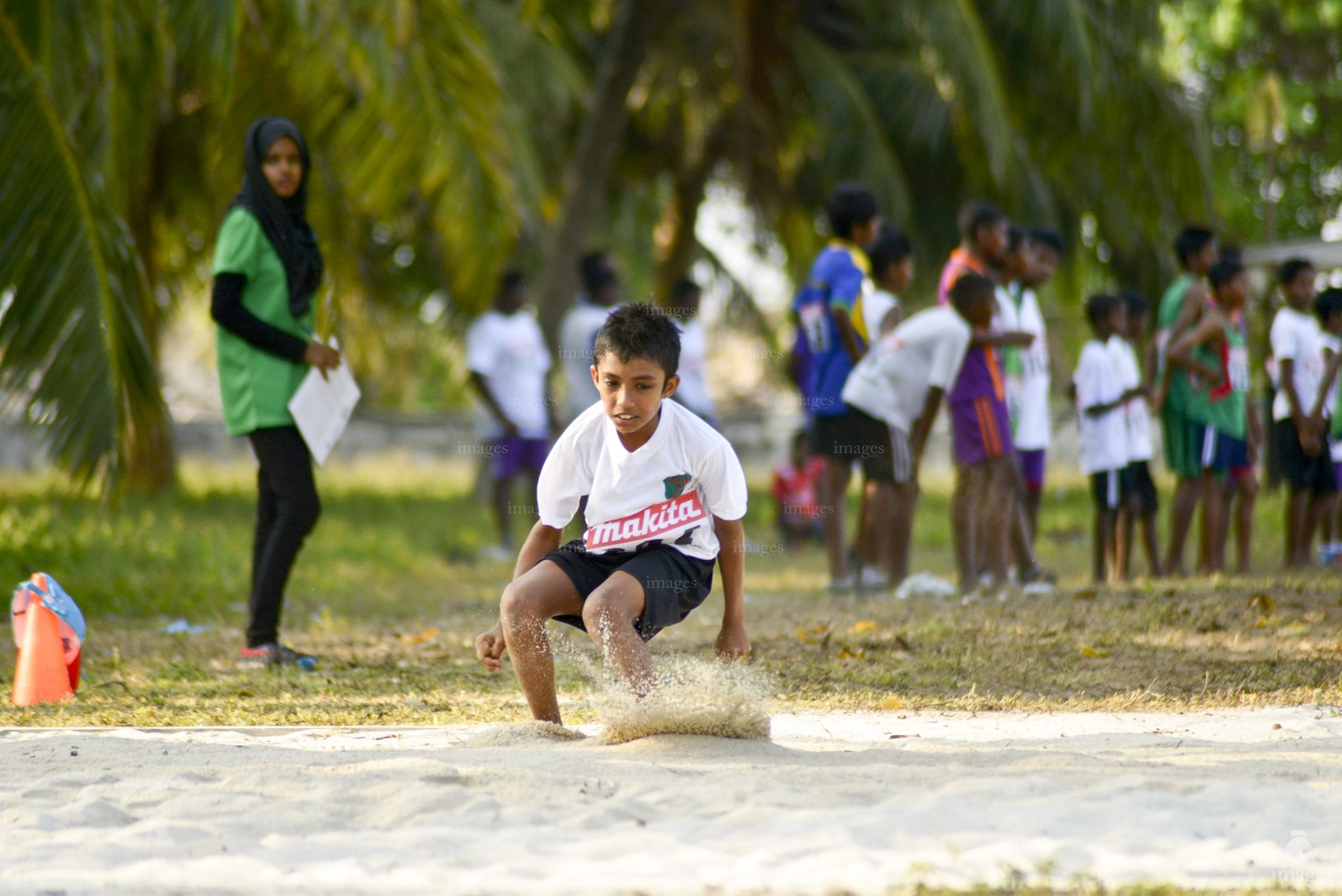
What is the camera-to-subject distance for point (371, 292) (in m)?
15.3

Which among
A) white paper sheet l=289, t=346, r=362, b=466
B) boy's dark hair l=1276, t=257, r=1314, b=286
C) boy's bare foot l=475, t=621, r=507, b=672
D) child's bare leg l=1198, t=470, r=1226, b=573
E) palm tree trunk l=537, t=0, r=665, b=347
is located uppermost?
palm tree trunk l=537, t=0, r=665, b=347

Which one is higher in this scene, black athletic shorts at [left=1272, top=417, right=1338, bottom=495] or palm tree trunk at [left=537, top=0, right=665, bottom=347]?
palm tree trunk at [left=537, top=0, right=665, bottom=347]

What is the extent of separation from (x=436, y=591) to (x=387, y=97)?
3.10 meters

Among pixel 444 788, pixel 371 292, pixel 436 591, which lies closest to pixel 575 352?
pixel 436 591

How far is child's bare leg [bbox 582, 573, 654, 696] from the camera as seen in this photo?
3.73 meters

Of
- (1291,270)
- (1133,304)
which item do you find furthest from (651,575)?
(1291,270)

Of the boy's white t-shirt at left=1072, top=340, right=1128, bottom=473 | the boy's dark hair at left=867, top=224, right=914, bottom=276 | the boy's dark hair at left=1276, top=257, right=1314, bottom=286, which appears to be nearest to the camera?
the boy's dark hair at left=867, top=224, right=914, bottom=276

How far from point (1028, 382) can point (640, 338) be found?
13.6ft

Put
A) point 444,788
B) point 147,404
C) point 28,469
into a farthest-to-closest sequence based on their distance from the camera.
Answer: point 28,469
point 147,404
point 444,788

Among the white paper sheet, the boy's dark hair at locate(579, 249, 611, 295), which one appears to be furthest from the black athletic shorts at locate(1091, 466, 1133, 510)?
the white paper sheet

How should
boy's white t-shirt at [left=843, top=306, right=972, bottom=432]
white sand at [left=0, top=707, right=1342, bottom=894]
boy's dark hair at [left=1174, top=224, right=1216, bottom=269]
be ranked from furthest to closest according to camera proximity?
boy's dark hair at [left=1174, top=224, right=1216, bottom=269]
boy's white t-shirt at [left=843, top=306, right=972, bottom=432]
white sand at [left=0, top=707, right=1342, bottom=894]

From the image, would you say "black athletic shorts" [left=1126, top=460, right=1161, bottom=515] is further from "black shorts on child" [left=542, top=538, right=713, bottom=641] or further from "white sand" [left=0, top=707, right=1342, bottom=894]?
"black shorts on child" [left=542, top=538, right=713, bottom=641]

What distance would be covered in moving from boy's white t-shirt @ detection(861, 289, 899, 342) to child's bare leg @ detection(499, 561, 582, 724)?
390 cm

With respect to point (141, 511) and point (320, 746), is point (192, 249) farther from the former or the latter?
point (320, 746)
